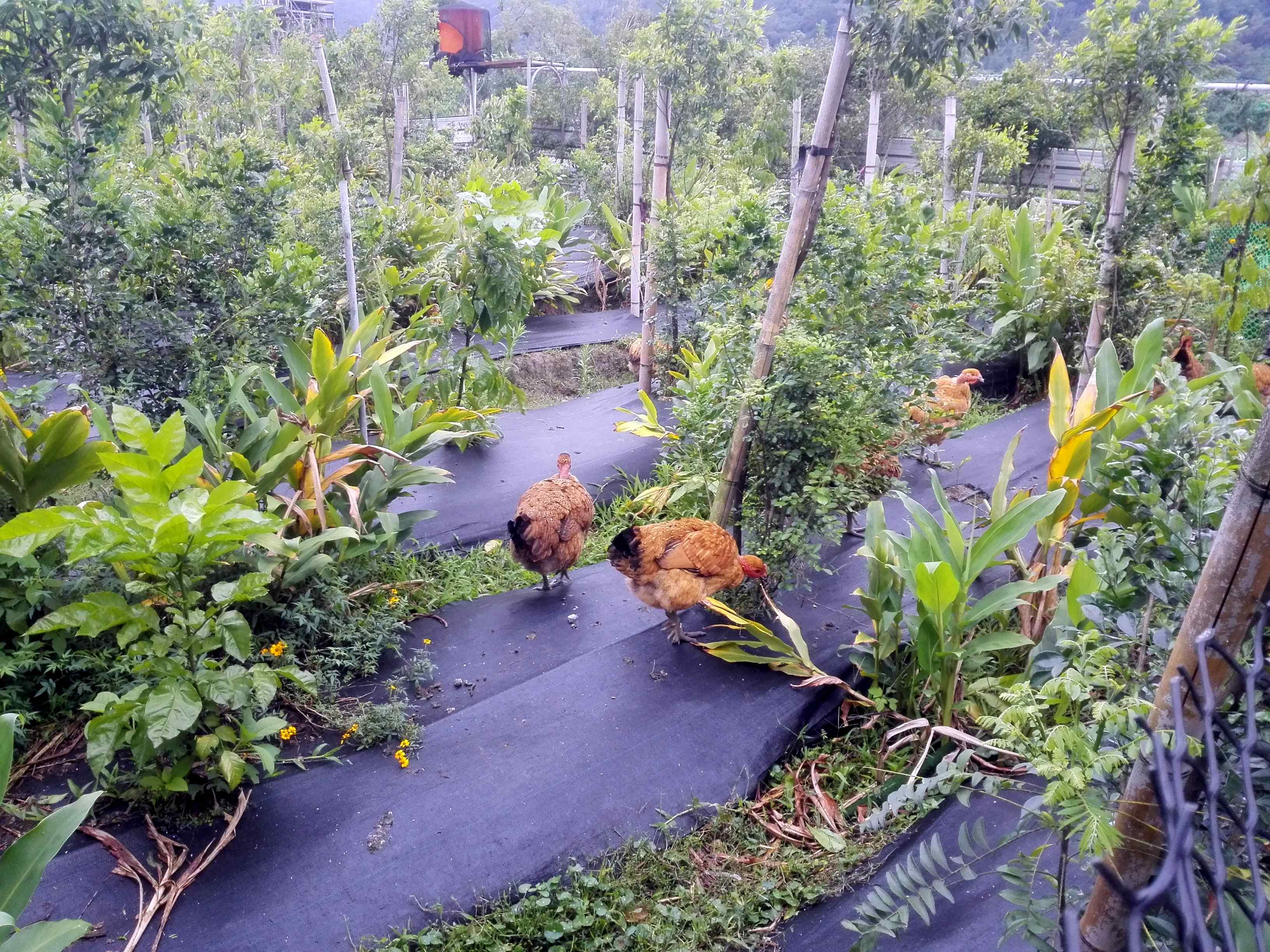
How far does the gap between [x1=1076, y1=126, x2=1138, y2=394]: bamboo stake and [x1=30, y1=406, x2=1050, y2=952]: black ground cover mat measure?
10.0 feet

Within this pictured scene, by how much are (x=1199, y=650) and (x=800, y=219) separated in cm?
276

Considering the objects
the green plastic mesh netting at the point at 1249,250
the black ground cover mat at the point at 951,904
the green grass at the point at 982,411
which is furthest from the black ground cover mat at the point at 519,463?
the green plastic mesh netting at the point at 1249,250

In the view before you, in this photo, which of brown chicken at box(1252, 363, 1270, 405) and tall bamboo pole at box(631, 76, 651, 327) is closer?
brown chicken at box(1252, 363, 1270, 405)

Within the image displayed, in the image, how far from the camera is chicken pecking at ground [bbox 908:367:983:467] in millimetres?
4058

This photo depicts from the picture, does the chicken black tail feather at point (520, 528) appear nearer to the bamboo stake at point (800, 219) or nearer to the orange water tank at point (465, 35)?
the bamboo stake at point (800, 219)

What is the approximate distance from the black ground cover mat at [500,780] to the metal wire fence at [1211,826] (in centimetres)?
148

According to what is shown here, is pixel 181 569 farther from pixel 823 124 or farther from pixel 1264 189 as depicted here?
pixel 1264 189

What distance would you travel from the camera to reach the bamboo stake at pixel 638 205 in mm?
7363

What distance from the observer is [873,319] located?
3.61 metres

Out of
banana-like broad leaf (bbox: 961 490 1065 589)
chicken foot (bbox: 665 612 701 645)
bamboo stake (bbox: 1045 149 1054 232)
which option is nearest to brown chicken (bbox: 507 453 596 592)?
chicken foot (bbox: 665 612 701 645)

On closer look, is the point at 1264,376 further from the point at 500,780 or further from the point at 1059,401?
the point at 500,780

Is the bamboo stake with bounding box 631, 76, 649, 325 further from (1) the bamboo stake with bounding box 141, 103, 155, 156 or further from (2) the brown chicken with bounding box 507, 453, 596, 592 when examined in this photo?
(1) the bamboo stake with bounding box 141, 103, 155, 156

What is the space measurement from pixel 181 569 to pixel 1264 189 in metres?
6.91

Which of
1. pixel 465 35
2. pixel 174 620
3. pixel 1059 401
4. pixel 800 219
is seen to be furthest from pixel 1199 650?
pixel 465 35
